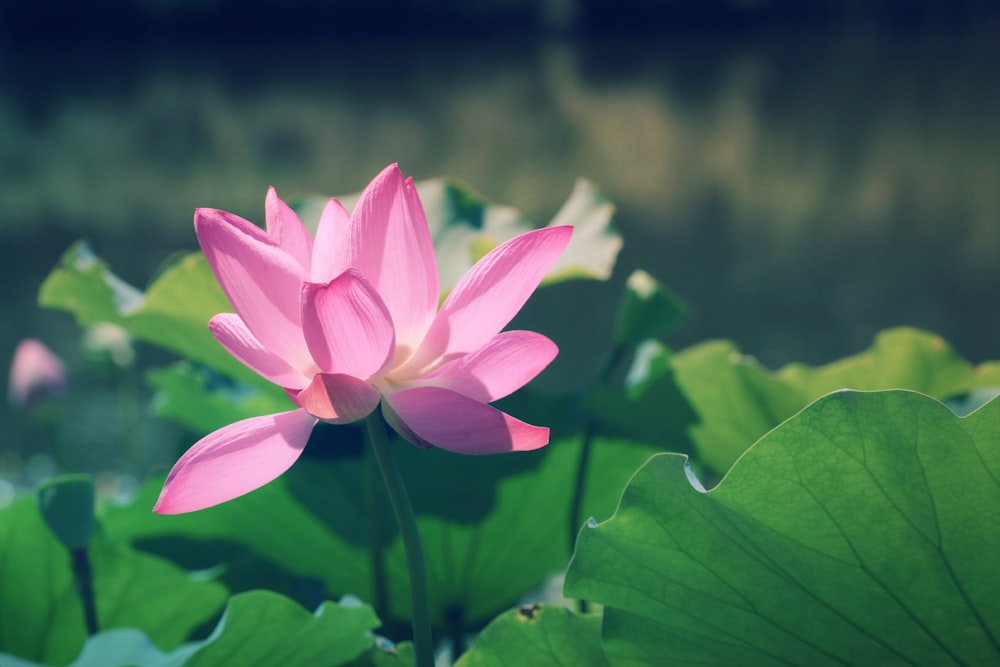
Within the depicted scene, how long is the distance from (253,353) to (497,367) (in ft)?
0.30

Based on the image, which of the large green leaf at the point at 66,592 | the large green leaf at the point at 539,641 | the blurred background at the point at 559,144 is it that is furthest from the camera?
the blurred background at the point at 559,144

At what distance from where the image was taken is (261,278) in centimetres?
37

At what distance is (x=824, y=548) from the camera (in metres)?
0.43

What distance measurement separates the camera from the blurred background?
14.6 ft

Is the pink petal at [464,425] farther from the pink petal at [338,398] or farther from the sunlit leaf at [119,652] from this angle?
the sunlit leaf at [119,652]

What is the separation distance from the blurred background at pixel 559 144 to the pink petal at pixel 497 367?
18.1 inches

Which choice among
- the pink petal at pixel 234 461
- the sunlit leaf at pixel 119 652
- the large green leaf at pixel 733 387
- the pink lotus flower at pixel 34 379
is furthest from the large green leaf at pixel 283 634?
the pink lotus flower at pixel 34 379

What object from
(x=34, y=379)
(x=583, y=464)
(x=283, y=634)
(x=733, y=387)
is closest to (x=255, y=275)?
(x=283, y=634)

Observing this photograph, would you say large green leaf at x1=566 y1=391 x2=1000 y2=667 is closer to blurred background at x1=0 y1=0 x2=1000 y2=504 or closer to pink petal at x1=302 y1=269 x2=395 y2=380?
pink petal at x1=302 y1=269 x2=395 y2=380

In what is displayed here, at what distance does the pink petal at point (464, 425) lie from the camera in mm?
364

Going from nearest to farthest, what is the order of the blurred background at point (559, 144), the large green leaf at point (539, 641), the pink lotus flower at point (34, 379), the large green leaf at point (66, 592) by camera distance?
the large green leaf at point (539, 641) < the large green leaf at point (66, 592) < the pink lotus flower at point (34, 379) < the blurred background at point (559, 144)

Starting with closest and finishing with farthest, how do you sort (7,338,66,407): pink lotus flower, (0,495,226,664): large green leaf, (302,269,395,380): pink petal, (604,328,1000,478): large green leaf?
(302,269,395,380): pink petal
(0,495,226,664): large green leaf
(604,328,1000,478): large green leaf
(7,338,66,407): pink lotus flower

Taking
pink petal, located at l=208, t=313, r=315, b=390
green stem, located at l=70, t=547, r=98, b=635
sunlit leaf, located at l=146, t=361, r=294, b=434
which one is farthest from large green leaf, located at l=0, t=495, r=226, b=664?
pink petal, located at l=208, t=313, r=315, b=390

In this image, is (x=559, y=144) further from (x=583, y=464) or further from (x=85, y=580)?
(x=85, y=580)
